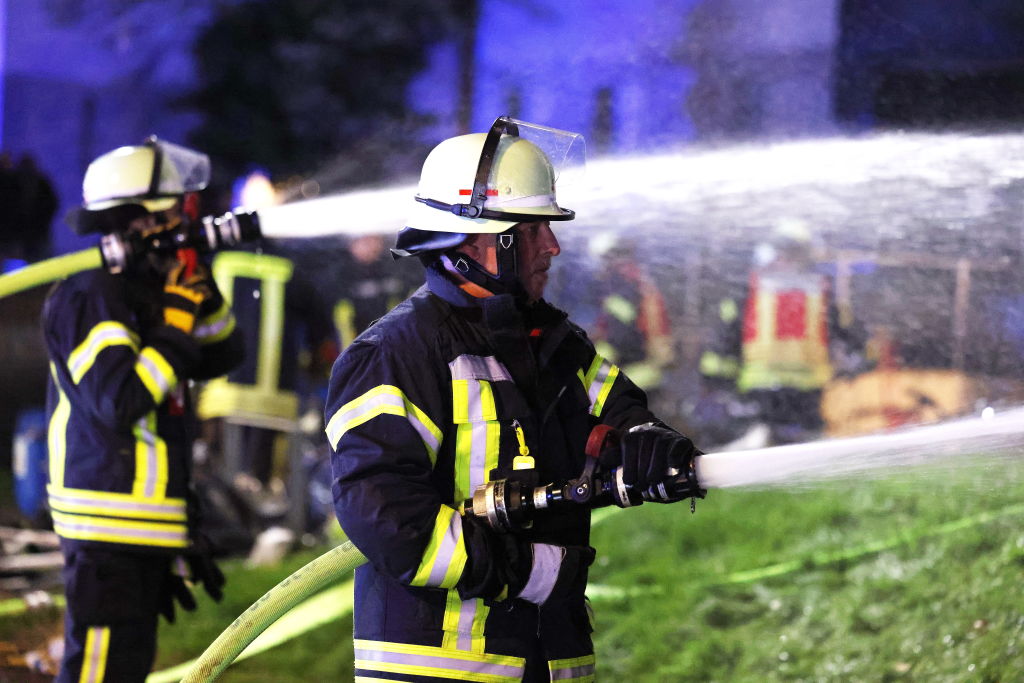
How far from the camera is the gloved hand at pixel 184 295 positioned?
449 cm

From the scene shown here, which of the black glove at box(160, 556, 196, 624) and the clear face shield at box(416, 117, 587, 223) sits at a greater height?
the clear face shield at box(416, 117, 587, 223)

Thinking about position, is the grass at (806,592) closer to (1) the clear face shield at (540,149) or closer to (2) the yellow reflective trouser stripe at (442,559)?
(1) the clear face shield at (540,149)

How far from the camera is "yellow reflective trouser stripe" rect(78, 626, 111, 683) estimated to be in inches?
165

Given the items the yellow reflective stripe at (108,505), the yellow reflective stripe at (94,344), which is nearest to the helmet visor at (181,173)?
the yellow reflective stripe at (94,344)

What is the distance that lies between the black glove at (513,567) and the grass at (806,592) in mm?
2505

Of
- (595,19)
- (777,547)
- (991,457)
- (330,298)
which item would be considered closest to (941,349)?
(777,547)

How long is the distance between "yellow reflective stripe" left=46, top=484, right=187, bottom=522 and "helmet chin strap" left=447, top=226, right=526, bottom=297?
1919 mm

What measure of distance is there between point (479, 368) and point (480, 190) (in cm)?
44

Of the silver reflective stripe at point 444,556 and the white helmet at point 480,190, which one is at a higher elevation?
the white helmet at point 480,190

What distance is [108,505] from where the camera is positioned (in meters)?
4.27

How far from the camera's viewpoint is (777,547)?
6258 millimetres

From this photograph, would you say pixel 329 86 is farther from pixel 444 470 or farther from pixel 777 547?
pixel 444 470

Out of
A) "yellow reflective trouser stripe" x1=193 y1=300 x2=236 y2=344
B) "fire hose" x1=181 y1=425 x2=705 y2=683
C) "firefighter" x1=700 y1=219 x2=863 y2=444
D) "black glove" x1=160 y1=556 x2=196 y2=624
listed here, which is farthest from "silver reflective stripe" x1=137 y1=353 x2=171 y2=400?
"firefighter" x1=700 y1=219 x2=863 y2=444

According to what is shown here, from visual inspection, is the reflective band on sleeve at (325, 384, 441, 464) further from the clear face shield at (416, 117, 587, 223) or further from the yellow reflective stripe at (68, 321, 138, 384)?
the yellow reflective stripe at (68, 321, 138, 384)
